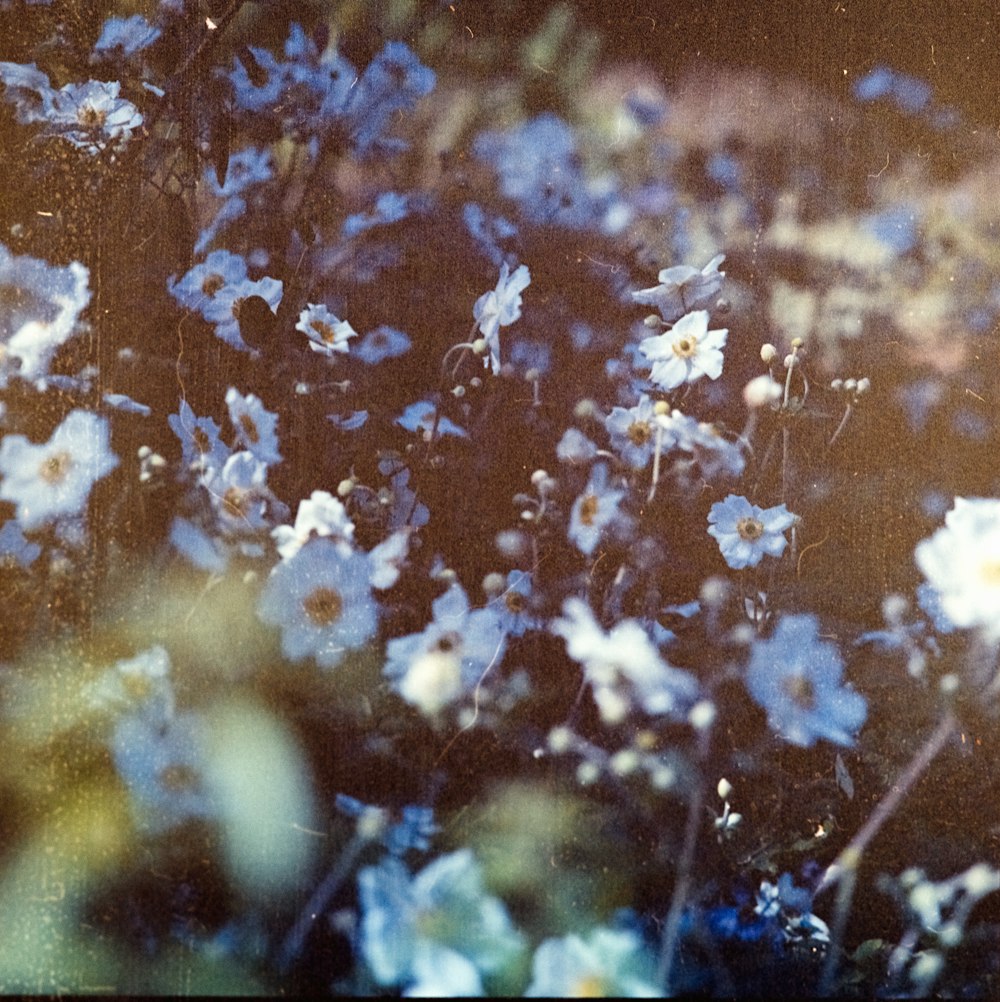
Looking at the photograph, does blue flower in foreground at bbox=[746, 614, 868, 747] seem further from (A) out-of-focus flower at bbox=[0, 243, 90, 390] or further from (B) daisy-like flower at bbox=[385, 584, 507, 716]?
(A) out-of-focus flower at bbox=[0, 243, 90, 390]

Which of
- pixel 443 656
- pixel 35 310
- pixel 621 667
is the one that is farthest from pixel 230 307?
pixel 621 667

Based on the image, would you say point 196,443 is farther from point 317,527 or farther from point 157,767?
point 157,767

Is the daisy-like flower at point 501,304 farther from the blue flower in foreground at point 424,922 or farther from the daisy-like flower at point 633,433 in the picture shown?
the blue flower in foreground at point 424,922

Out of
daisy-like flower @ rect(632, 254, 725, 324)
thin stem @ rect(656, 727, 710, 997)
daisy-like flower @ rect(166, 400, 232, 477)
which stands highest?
daisy-like flower @ rect(632, 254, 725, 324)

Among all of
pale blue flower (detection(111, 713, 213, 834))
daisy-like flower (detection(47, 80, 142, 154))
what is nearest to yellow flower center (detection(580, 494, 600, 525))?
pale blue flower (detection(111, 713, 213, 834))

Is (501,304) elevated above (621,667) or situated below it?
above
